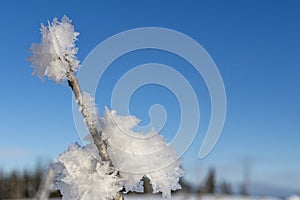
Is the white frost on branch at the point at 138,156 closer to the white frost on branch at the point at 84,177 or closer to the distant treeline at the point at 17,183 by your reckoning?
the white frost on branch at the point at 84,177

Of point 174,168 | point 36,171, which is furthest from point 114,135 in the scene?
point 36,171

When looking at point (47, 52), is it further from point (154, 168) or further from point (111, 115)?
point (154, 168)

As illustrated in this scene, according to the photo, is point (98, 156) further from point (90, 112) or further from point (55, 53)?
point (55, 53)

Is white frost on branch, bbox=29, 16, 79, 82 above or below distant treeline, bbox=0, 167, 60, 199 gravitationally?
below

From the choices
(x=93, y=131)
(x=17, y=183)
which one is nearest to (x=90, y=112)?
(x=93, y=131)

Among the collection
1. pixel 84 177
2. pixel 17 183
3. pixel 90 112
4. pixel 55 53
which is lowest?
pixel 84 177

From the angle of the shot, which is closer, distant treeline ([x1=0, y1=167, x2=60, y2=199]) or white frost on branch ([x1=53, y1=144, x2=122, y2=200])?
white frost on branch ([x1=53, y1=144, x2=122, y2=200])

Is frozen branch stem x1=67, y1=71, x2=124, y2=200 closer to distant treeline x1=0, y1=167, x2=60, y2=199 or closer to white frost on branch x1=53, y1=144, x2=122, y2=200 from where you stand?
white frost on branch x1=53, y1=144, x2=122, y2=200

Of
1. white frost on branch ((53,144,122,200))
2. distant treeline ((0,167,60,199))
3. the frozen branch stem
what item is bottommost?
white frost on branch ((53,144,122,200))

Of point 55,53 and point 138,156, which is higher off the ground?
point 55,53

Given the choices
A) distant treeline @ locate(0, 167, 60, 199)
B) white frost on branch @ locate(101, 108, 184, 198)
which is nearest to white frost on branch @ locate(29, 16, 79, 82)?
→ white frost on branch @ locate(101, 108, 184, 198)
